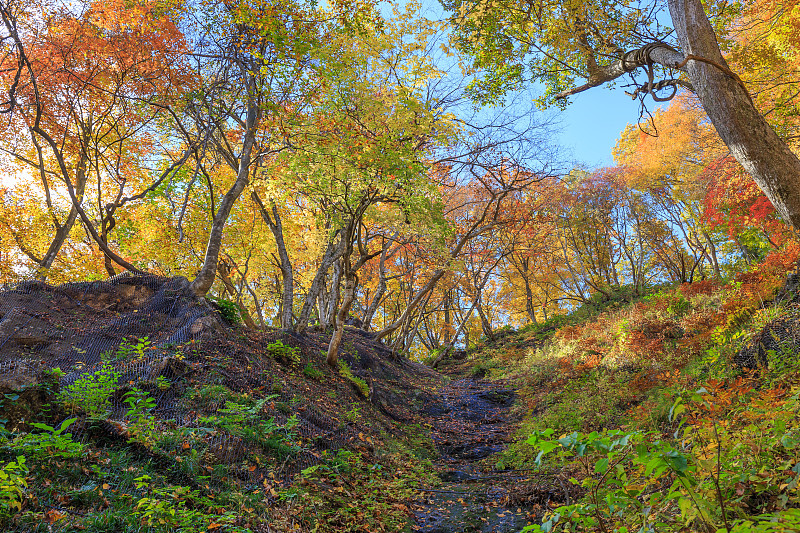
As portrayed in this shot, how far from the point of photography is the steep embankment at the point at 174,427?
10.4 feet

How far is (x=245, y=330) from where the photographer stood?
903 cm

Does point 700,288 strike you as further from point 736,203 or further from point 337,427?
point 337,427

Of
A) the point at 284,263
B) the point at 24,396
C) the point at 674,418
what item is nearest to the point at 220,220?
the point at 284,263

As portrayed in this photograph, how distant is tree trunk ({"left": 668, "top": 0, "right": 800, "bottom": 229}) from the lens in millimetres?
3787

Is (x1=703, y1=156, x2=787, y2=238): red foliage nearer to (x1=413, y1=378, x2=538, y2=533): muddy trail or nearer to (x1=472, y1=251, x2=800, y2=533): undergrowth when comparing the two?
(x1=472, y1=251, x2=800, y2=533): undergrowth

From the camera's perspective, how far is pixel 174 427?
4.52 m

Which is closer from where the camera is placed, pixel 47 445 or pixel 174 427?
pixel 47 445

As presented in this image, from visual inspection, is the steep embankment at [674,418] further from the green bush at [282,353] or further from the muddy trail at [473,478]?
the green bush at [282,353]

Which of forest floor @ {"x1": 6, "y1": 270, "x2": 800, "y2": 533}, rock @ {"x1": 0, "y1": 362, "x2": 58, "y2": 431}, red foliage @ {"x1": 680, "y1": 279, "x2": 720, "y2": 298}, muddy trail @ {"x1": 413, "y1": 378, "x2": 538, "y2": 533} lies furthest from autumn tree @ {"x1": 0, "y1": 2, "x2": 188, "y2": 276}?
red foliage @ {"x1": 680, "y1": 279, "x2": 720, "y2": 298}

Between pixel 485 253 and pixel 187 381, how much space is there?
610 inches

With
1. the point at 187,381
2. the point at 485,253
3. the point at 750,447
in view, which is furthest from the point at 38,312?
the point at 485,253

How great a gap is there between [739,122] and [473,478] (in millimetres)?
5952

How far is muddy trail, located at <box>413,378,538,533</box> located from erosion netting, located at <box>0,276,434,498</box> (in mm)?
1393

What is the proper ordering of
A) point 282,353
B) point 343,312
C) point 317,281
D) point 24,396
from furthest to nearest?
1. point 317,281
2. point 343,312
3. point 282,353
4. point 24,396
